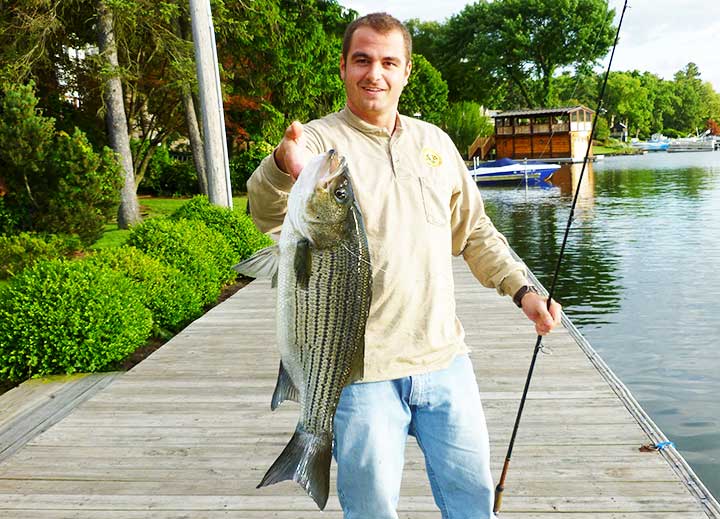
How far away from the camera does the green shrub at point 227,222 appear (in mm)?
11523

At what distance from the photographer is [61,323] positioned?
6141 mm

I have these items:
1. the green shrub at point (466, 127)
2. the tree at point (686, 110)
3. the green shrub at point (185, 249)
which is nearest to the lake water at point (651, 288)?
the green shrub at point (185, 249)

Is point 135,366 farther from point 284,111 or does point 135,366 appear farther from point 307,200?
point 284,111

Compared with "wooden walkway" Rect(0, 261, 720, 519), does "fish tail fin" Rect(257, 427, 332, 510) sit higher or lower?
higher

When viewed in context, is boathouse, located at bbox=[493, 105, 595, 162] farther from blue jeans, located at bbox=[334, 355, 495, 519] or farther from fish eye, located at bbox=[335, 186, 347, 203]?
fish eye, located at bbox=[335, 186, 347, 203]

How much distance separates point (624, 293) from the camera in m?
12.9

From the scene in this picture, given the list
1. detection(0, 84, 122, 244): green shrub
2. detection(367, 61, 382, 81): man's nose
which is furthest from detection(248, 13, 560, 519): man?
detection(0, 84, 122, 244): green shrub

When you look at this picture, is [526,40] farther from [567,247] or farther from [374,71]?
[374,71]

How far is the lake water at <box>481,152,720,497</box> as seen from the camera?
7.78m

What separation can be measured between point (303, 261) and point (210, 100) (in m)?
11.1

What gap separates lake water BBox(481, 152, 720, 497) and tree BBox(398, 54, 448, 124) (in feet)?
83.3

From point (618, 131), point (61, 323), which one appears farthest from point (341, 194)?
point (618, 131)

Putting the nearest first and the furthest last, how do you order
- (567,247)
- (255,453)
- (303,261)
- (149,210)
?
(303,261), (255,453), (567,247), (149,210)

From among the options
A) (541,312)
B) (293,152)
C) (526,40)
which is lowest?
(541,312)
